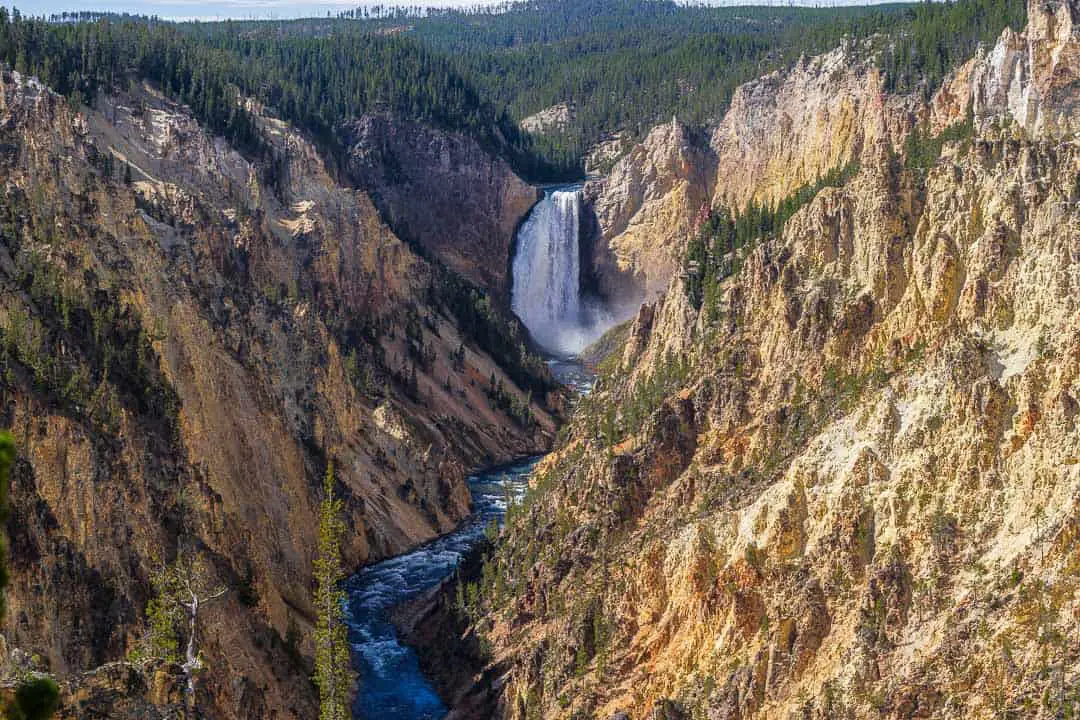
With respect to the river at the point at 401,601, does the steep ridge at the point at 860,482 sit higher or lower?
higher

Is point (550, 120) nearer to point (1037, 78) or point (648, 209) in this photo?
point (648, 209)

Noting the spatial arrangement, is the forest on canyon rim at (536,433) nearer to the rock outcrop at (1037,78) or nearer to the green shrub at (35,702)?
the green shrub at (35,702)

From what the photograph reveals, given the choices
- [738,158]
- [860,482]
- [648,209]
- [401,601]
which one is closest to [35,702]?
[860,482]

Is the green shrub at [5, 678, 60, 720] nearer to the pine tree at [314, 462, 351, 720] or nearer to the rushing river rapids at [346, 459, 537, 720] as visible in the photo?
the pine tree at [314, 462, 351, 720]

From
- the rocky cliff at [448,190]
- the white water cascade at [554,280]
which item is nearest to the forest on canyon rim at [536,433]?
the white water cascade at [554,280]

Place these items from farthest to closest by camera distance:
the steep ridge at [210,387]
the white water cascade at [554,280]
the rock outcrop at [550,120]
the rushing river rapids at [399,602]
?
the rock outcrop at [550,120] < the white water cascade at [554,280] < the rushing river rapids at [399,602] < the steep ridge at [210,387]

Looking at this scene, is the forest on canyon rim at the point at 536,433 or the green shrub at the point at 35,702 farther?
the forest on canyon rim at the point at 536,433

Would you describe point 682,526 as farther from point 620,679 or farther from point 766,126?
point 766,126

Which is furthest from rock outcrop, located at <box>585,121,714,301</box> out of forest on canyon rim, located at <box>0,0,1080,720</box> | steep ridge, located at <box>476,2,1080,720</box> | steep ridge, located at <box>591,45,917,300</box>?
steep ridge, located at <box>476,2,1080,720</box>
